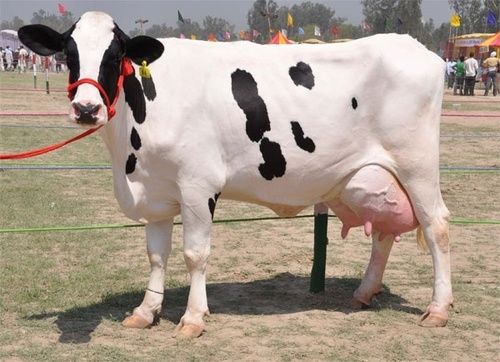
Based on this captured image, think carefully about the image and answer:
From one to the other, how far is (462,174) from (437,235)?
715 cm

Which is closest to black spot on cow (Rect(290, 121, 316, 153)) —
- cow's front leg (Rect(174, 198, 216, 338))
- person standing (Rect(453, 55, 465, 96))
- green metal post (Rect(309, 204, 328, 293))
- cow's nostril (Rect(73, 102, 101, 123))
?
cow's front leg (Rect(174, 198, 216, 338))

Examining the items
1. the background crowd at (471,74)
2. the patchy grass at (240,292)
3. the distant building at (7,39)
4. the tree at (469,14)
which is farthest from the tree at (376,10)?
the patchy grass at (240,292)

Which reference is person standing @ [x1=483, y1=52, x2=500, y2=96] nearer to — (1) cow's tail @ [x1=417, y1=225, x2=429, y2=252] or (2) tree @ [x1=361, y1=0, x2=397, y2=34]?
(1) cow's tail @ [x1=417, y1=225, x2=429, y2=252]

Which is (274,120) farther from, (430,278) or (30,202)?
(30,202)

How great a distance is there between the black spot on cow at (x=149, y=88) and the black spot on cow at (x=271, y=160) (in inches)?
33.5

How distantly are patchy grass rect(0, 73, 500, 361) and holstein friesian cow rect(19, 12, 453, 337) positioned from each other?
31cm

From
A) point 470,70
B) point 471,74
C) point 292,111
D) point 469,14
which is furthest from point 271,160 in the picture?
point 469,14

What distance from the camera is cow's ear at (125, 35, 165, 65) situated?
508 cm

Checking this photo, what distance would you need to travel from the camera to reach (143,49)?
5102 mm

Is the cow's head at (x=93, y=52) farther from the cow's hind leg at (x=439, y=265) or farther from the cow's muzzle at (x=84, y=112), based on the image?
the cow's hind leg at (x=439, y=265)

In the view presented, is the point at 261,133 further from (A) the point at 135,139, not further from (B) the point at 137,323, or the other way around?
(B) the point at 137,323

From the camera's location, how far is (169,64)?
5367 millimetres

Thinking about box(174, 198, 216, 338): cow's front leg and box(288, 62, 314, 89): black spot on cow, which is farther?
box(288, 62, 314, 89): black spot on cow

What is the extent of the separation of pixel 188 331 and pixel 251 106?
1.67 metres
